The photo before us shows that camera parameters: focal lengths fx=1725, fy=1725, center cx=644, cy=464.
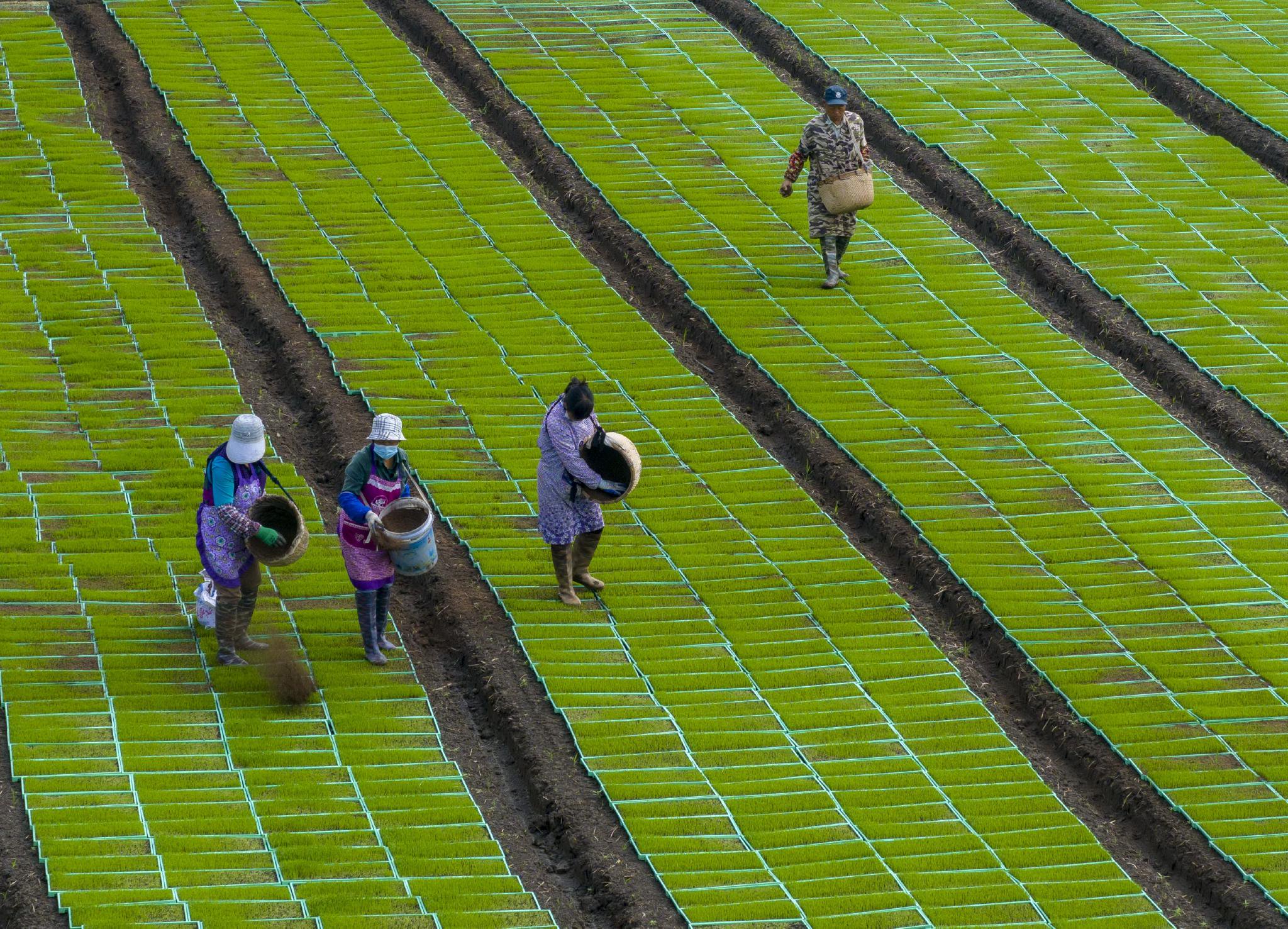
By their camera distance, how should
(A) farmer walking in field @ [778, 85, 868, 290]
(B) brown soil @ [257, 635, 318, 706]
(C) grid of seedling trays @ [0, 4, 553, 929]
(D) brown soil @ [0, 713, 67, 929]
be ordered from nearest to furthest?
(D) brown soil @ [0, 713, 67, 929], (C) grid of seedling trays @ [0, 4, 553, 929], (B) brown soil @ [257, 635, 318, 706], (A) farmer walking in field @ [778, 85, 868, 290]

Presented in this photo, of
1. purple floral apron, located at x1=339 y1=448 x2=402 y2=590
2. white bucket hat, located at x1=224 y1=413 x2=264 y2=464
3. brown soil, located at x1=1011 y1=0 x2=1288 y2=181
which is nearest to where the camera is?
white bucket hat, located at x1=224 y1=413 x2=264 y2=464

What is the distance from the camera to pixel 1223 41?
2014cm

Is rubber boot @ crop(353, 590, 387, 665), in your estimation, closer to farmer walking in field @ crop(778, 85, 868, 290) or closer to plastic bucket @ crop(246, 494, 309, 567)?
plastic bucket @ crop(246, 494, 309, 567)

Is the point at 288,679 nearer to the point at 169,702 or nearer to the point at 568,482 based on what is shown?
the point at 169,702

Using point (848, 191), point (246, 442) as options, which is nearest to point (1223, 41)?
point (848, 191)

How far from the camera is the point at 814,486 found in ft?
41.4

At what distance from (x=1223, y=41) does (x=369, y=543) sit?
1438 centimetres

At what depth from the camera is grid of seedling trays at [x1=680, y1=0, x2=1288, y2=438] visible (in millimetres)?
14648

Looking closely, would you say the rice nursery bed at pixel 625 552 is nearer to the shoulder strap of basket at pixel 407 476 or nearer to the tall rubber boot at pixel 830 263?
the tall rubber boot at pixel 830 263

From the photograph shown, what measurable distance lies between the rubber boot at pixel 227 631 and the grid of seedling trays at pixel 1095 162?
7.95 metres

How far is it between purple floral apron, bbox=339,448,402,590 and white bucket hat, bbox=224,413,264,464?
0.58 meters

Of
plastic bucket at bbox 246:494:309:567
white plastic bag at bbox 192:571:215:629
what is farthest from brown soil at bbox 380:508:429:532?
white plastic bag at bbox 192:571:215:629

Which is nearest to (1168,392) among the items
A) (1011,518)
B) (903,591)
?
(1011,518)

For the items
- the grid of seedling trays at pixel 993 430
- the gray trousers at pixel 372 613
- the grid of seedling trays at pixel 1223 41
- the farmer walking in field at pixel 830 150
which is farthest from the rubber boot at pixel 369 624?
the grid of seedling trays at pixel 1223 41
